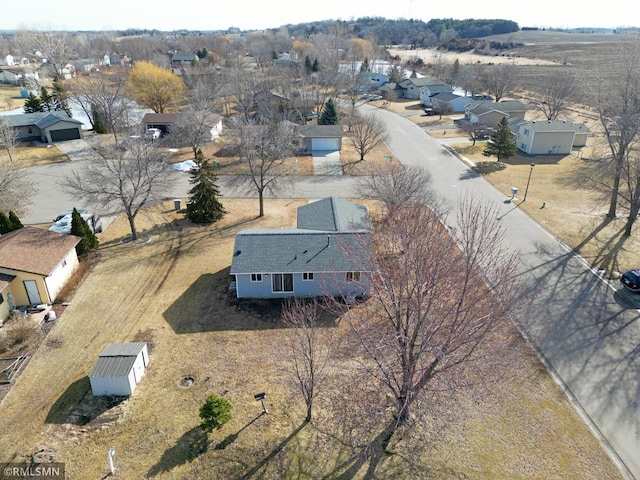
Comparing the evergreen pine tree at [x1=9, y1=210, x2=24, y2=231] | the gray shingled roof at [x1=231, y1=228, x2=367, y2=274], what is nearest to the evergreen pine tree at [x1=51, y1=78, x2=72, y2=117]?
the evergreen pine tree at [x1=9, y1=210, x2=24, y2=231]

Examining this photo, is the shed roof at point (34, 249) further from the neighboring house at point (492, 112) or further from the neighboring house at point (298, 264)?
the neighboring house at point (492, 112)

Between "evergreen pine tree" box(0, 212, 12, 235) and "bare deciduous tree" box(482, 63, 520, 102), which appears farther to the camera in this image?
"bare deciduous tree" box(482, 63, 520, 102)

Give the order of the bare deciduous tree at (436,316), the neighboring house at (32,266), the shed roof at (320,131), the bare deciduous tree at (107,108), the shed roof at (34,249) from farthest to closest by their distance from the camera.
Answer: the bare deciduous tree at (107,108) → the shed roof at (320,131) → the shed roof at (34,249) → the neighboring house at (32,266) → the bare deciduous tree at (436,316)

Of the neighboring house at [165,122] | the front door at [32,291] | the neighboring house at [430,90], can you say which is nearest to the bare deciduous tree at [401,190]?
the front door at [32,291]

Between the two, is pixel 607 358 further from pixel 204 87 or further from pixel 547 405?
pixel 204 87

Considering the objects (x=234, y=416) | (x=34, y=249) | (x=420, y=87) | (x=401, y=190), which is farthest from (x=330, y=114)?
(x=234, y=416)

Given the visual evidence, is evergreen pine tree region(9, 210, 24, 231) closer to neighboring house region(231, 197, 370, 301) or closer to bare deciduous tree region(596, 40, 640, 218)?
neighboring house region(231, 197, 370, 301)

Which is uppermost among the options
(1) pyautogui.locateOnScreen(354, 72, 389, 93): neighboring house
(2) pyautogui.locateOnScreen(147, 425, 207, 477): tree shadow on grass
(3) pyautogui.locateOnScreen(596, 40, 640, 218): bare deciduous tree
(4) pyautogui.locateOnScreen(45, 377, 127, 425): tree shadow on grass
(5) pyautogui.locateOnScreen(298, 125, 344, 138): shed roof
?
(3) pyautogui.locateOnScreen(596, 40, 640, 218): bare deciduous tree

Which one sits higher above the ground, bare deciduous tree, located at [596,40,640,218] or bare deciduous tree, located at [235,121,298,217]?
bare deciduous tree, located at [596,40,640,218]
